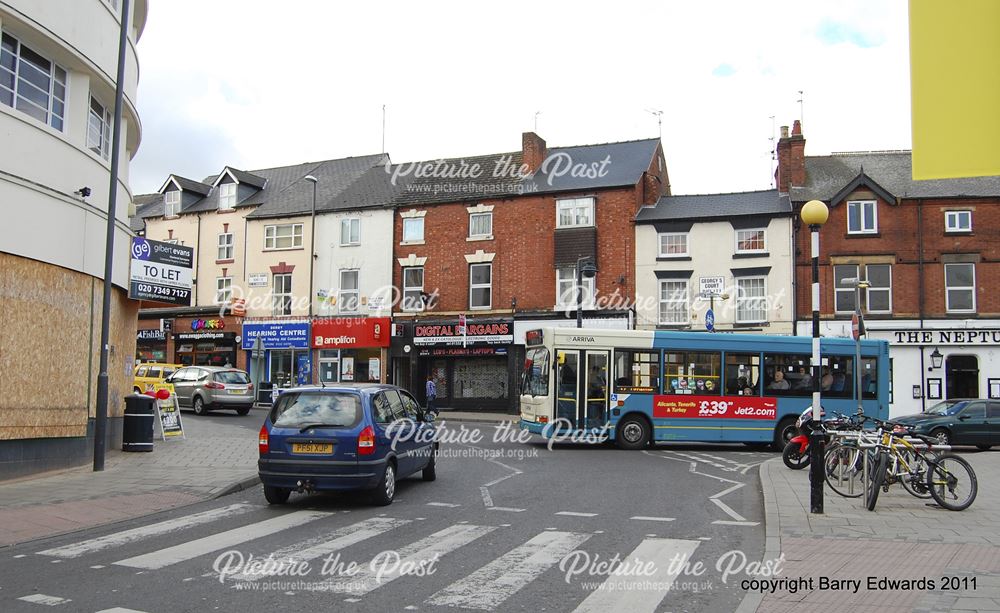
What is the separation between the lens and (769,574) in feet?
22.6

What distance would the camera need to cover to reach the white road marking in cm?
602

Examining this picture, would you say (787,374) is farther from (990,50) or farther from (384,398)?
(990,50)

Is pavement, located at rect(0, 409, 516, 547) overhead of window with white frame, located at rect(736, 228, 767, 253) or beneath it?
beneath

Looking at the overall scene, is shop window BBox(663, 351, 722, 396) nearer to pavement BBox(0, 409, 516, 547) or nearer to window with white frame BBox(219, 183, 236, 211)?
pavement BBox(0, 409, 516, 547)

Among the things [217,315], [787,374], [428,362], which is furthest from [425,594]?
[217,315]

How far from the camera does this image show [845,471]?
11.7 metres

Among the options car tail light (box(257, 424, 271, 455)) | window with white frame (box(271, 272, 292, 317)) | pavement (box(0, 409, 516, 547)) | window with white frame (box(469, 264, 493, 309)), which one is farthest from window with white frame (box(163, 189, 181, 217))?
car tail light (box(257, 424, 271, 455))

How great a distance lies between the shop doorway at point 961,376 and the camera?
94.1 feet

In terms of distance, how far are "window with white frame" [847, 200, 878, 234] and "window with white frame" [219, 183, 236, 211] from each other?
3008 cm

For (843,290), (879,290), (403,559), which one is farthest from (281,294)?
(403,559)

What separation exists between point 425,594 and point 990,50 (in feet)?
17.3

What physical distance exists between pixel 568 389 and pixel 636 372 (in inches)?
69.9

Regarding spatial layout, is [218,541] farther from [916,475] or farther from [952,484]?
[952,484]

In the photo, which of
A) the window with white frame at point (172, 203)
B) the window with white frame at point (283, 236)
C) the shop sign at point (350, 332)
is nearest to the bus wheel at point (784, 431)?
the shop sign at point (350, 332)
